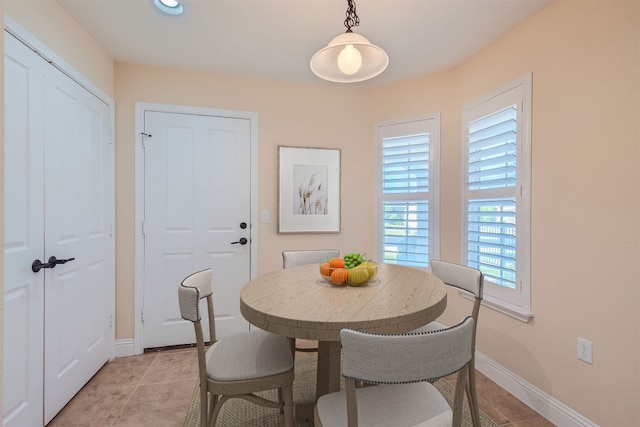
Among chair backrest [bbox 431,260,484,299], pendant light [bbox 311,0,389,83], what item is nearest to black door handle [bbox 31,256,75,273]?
pendant light [bbox 311,0,389,83]

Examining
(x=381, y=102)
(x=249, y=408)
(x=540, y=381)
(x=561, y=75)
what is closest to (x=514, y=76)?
(x=561, y=75)

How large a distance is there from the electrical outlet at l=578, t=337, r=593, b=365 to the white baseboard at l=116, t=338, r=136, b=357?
3.16 m

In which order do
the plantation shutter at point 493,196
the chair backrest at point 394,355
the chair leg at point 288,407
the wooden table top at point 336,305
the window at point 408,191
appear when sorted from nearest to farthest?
the chair backrest at point 394,355 < the wooden table top at point 336,305 < the chair leg at point 288,407 < the plantation shutter at point 493,196 < the window at point 408,191

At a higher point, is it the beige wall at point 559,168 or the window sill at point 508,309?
Answer: the beige wall at point 559,168

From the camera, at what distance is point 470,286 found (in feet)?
5.73

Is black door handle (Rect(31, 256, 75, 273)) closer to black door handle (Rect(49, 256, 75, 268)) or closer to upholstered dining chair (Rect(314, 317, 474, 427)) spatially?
black door handle (Rect(49, 256, 75, 268))

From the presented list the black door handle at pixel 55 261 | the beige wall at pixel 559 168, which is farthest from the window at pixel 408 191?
the black door handle at pixel 55 261

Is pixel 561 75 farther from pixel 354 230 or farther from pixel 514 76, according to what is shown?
pixel 354 230

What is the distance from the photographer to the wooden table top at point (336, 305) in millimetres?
1111

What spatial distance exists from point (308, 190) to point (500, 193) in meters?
1.62

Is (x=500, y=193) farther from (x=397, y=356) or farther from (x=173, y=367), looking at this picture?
(x=173, y=367)

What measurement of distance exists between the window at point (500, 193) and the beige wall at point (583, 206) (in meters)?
0.08

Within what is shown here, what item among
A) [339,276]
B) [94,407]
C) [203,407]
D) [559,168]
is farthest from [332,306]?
[94,407]

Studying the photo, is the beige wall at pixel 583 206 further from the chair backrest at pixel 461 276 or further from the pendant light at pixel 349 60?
the pendant light at pixel 349 60
